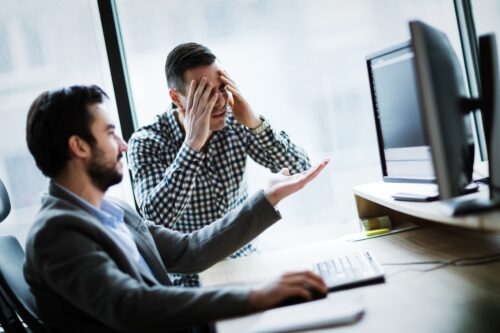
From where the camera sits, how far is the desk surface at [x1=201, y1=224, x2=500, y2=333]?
1055 millimetres

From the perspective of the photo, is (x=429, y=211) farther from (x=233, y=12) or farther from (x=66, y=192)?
(x=233, y=12)

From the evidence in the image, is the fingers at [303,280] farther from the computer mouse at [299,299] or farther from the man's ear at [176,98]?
the man's ear at [176,98]

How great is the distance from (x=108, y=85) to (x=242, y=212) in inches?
51.4

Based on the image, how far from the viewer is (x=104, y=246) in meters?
1.26

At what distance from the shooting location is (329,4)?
2.79m

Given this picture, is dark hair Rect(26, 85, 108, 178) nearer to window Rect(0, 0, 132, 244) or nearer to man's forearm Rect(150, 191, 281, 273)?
man's forearm Rect(150, 191, 281, 273)

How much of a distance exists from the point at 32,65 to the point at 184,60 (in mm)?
941

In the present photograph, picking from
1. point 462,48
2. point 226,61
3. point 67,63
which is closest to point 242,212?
point 226,61

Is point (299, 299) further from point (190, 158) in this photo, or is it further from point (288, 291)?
point (190, 158)

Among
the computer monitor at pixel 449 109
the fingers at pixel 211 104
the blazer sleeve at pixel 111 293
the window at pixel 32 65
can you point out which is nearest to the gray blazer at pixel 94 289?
the blazer sleeve at pixel 111 293

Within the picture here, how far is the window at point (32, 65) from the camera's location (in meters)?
2.65

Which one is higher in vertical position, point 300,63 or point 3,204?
point 300,63

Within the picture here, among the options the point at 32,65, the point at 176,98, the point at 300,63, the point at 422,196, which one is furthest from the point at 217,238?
the point at 32,65

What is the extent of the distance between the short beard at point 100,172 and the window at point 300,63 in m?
1.32
